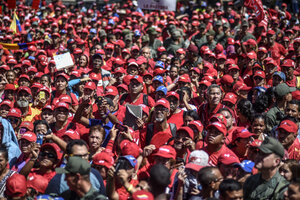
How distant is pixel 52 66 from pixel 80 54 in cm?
92

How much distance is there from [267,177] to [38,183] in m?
2.74

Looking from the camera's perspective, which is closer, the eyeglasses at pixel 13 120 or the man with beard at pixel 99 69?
the eyeglasses at pixel 13 120

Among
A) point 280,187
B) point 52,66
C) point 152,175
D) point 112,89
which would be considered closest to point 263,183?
point 280,187

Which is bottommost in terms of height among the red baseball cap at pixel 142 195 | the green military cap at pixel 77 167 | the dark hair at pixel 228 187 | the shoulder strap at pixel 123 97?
the shoulder strap at pixel 123 97

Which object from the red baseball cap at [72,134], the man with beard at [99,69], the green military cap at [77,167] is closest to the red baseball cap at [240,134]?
the red baseball cap at [72,134]

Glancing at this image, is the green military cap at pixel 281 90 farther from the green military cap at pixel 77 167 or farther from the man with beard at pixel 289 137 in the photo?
the green military cap at pixel 77 167

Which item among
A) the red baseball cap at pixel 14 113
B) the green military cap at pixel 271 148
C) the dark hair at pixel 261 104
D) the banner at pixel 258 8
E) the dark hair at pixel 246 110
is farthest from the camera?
the banner at pixel 258 8

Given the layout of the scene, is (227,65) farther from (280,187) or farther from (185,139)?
(280,187)

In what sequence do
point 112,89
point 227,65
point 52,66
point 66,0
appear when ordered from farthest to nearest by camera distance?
point 66,0 → point 52,66 → point 227,65 → point 112,89

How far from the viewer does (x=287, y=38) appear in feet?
41.5

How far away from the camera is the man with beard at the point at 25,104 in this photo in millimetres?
7855

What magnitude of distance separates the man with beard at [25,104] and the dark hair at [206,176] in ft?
15.1

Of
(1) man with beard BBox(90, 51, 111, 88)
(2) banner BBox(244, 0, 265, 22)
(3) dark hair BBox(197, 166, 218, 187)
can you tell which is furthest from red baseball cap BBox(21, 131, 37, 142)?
(2) banner BBox(244, 0, 265, 22)

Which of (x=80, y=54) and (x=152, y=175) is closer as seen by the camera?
(x=152, y=175)
